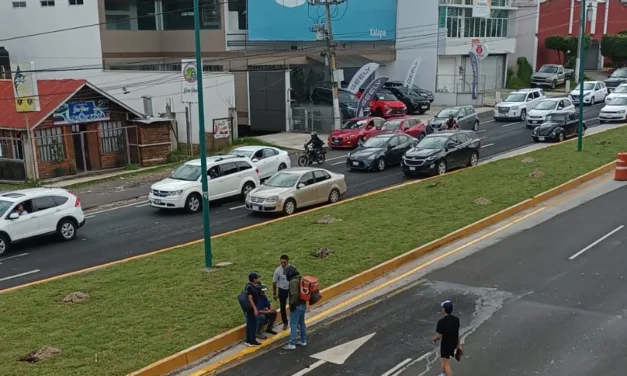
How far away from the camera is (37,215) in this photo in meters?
20.0

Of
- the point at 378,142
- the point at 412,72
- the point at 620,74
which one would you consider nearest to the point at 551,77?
the point at 620,74

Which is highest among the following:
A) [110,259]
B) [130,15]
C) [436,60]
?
[130,15]

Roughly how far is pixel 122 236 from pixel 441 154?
13239 mm

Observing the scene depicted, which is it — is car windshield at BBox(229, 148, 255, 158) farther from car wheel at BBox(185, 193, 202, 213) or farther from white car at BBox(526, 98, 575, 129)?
white car at BBox(526, 98, 575, 129)

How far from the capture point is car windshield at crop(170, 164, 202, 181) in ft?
79.5

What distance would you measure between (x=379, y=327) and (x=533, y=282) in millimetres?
4063

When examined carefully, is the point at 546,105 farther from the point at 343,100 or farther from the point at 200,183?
the point at 200,183

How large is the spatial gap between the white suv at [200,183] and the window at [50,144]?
9511mm

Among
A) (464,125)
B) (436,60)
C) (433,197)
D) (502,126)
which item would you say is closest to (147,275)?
(433,197)

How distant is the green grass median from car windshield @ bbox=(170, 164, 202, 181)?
4.88 m

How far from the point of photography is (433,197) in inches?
886

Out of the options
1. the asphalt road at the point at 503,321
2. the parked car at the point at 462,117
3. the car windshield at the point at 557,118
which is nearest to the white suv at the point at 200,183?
the asphalt road at the point at 503,321

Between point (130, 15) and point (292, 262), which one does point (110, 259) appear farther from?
point (130, 15)

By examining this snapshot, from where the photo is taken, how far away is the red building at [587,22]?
7031cm
